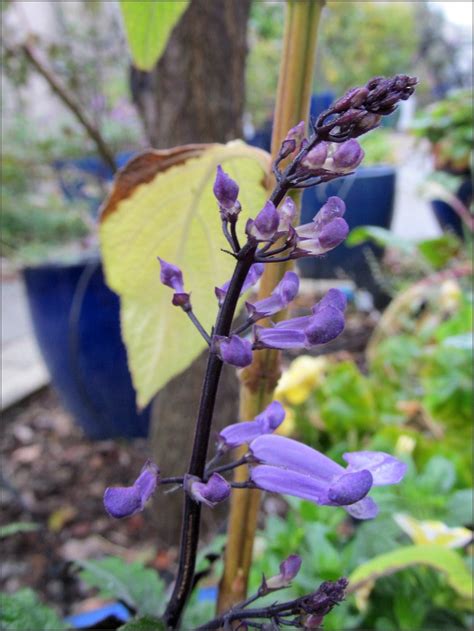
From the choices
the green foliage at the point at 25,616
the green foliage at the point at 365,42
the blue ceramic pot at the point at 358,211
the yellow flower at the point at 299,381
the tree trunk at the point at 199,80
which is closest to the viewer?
the green foliage at the point at 25,616

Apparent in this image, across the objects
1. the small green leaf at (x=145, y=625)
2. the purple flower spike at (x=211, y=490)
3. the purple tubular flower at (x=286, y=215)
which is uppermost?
the purple tubular flower at (x=286, y=215)

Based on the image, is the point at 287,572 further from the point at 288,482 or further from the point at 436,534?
the point at 436,534

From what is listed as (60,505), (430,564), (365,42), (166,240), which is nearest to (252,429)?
(166,240)

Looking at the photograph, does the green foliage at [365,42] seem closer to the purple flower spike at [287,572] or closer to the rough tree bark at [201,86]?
the rough tree bark at [201,86]

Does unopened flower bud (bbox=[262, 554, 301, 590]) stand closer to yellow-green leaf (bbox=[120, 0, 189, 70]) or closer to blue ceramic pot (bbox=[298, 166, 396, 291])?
yellow-green leaf (bbox=[120, 0, 189, 70])

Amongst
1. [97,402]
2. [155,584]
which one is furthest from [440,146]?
[155,584]

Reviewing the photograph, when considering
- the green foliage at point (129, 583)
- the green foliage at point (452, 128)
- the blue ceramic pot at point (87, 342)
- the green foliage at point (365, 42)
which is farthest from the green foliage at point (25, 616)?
the green foliage at point (365, 42)

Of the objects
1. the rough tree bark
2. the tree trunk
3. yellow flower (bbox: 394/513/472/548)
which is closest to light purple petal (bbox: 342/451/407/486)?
yellow flower (bbox: 394/513/472/548)

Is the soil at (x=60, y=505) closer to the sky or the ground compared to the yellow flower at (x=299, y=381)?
closer to the ground
